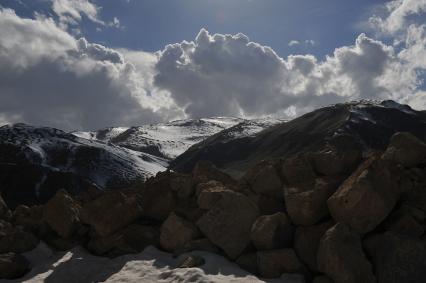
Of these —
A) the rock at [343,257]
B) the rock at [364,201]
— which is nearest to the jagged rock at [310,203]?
the rock at [364,201]

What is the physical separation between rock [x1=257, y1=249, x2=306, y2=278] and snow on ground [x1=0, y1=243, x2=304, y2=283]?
259 millimetres

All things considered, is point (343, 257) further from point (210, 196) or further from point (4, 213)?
point (4, 213)

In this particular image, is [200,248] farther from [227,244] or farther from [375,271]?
[375,271]

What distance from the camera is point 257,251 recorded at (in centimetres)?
1642

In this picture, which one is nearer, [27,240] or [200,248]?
[200,248]

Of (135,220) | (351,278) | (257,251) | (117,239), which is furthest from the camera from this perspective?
(135,220)

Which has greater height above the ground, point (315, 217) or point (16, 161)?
point (16, 161)

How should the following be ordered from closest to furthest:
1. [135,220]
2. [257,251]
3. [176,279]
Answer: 1. [176,279]
2. [257,251]
3. [135,220]

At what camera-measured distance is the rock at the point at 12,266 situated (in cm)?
1730

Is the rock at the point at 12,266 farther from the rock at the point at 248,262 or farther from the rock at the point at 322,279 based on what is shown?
the rock at the point at 322,279

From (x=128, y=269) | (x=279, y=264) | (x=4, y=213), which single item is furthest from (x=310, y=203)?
(x=4, y=213)

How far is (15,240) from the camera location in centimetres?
1914

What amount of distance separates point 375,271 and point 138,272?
308 inches

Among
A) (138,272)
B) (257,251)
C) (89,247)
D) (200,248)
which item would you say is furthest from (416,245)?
(89,247)
